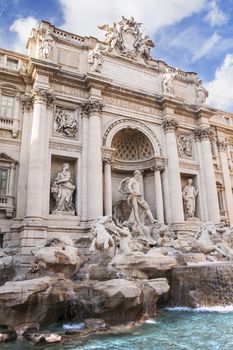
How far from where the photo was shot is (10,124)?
14.8m

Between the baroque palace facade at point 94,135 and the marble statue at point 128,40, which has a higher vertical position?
the marble statue at point 128,40

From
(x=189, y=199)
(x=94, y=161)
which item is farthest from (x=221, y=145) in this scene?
(x=94, y=161)

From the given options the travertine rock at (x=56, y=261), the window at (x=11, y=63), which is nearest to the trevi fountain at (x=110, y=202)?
the travertine rock at (x=56, y=261)

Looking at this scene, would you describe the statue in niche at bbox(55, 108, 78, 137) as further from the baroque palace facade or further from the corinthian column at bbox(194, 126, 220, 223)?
the corinthian column at bbox(194, 126, 220, 223)

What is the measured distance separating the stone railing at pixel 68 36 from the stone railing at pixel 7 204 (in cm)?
958

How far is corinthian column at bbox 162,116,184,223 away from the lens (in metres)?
16.7

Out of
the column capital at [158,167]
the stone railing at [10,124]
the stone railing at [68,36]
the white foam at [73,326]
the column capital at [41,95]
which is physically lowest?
the white foam at [73,326]

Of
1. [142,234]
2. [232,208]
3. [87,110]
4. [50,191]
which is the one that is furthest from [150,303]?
[232,208]

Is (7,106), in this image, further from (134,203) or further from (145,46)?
(145,46)

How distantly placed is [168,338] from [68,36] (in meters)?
16.5

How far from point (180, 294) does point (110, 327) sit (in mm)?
3639

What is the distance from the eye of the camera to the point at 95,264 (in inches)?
400

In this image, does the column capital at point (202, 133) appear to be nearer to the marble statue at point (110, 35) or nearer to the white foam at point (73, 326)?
the marble statue at point (110, 35)

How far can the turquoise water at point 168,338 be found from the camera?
562 cm
